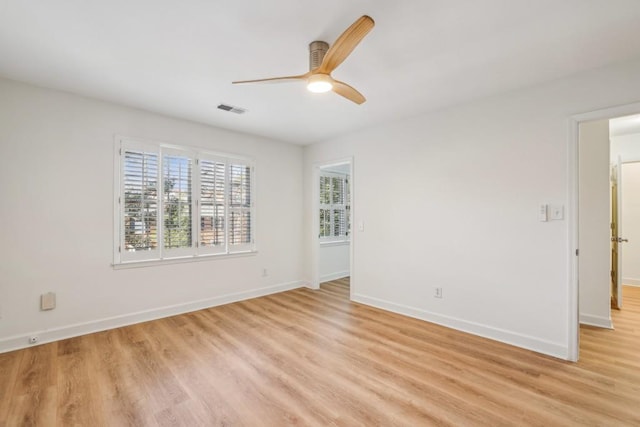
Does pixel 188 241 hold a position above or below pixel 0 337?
above

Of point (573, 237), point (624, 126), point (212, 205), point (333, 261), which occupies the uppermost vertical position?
point (624, 126)

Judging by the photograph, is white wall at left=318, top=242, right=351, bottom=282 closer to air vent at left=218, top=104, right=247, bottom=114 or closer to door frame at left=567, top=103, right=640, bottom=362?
air vent at left=218, top=104, right=247, bottom=114

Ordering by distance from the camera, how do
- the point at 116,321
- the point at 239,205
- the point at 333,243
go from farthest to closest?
the point at 333,243 < the point at 239,205 < the point at 116,321

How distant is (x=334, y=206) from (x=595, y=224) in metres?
3.97

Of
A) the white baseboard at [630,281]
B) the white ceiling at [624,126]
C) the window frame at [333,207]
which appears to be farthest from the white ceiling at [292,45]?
the white baseboard at [630,281]

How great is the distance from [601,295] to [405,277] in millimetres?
2219

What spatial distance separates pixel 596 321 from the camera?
11.1ft

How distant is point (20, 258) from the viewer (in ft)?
9.31

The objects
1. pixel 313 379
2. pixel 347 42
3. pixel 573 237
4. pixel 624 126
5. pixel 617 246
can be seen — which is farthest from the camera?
pixel 624 126

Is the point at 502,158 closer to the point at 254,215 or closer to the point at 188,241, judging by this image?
the point at 254,215

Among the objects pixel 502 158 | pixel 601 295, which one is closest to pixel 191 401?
pixel 502 158

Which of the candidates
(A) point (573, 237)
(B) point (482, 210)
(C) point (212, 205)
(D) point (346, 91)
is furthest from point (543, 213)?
(C) point (212, 205)

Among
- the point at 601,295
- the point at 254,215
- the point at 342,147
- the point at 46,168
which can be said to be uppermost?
the point at 342,147

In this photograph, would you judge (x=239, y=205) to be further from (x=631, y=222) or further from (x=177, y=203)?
(x=631, y=222)
